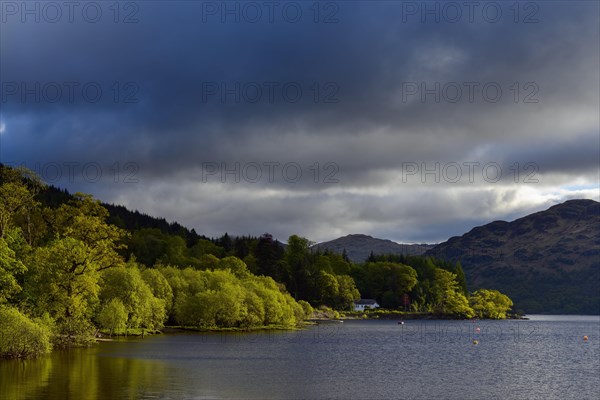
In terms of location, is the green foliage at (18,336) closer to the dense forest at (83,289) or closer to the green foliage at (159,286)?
the dense forest at (83,289)

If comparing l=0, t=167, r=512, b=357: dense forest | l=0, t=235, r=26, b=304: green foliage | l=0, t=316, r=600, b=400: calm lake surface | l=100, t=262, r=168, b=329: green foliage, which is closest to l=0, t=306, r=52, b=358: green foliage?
l=0, t=167, r=512, b=357: dense forest

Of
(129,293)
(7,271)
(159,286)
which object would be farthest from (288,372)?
(159,286)

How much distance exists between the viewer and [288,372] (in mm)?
62469

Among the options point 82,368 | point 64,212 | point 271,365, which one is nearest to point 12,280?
point 82,368

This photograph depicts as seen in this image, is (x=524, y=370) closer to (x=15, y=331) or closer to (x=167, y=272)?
(x=15, y=331)

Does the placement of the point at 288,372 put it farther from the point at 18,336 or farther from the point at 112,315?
the point at 112,315

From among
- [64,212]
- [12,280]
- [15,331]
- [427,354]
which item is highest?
[64,212]

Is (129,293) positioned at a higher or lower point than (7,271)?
lower

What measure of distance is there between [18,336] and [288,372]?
83.5 ft

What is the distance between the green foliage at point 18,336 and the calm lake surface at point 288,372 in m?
1.66

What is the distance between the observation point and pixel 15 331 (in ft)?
192

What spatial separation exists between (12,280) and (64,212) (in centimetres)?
3701

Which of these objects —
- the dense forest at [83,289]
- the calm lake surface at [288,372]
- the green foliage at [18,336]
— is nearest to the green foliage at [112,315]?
the dense forest at [83,289]

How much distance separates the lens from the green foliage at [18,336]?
57.8m
